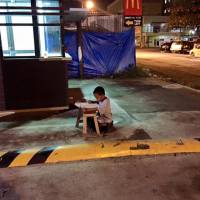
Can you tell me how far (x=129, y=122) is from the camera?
700 cm

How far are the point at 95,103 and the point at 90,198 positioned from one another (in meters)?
2.72

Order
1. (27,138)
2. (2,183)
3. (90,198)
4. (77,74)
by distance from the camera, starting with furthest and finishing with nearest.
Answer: (77,74), (27,138), (2,183), (90,198)

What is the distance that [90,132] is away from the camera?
6.24 meters

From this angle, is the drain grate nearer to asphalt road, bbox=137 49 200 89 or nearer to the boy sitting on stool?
the boy sitting on stool

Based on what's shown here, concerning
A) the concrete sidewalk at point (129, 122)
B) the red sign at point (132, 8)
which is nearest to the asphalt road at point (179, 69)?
the concrete sidewalk at point (129, 122)

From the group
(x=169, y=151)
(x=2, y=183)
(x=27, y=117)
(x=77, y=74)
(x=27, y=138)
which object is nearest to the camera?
(x=2, y=183)

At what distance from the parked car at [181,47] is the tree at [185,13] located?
246 cm

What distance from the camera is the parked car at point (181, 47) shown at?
3316 cm

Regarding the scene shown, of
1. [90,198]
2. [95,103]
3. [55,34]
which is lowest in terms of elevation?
[90,198]

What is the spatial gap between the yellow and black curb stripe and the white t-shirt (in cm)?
66

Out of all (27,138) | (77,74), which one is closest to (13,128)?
(27,138)

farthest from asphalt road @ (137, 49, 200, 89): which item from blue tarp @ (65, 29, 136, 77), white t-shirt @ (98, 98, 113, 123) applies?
white t-shirt @ (98, 98, 113, 123)

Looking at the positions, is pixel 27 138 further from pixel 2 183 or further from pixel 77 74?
pixel 77 74

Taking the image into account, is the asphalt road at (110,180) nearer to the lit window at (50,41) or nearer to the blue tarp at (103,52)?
the lit window at (50,41)
